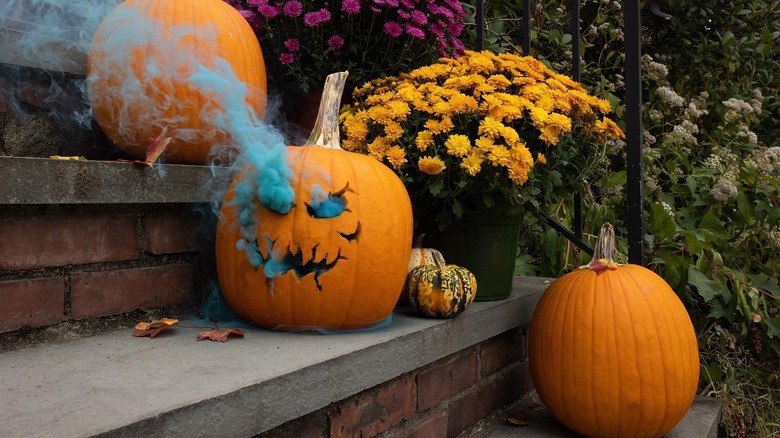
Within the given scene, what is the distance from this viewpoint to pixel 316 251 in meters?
1.14

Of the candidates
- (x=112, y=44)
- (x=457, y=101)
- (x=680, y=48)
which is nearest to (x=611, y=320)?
(x=457, y=101)

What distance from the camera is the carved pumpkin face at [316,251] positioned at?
1140mm

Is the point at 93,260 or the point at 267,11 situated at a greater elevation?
the point at 267,11

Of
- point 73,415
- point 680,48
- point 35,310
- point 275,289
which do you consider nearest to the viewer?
point 73,415

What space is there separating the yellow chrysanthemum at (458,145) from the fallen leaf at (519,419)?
0.64 metres

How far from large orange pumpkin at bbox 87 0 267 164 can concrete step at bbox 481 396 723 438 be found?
34.9 inches

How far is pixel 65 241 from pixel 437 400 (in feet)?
2.44

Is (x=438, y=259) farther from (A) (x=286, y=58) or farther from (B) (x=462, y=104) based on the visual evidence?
(A) (x=286, y=58)

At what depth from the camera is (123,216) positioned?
1.14 metres

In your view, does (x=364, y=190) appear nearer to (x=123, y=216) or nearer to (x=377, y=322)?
(x=377, y=322)

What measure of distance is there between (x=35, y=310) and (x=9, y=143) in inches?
15.0

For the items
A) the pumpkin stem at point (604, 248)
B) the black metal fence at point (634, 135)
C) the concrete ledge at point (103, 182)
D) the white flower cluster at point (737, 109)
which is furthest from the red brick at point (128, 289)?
the white flower cluster at point (737, 109)

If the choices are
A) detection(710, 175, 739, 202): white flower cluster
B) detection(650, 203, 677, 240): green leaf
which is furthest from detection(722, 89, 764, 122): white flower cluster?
detection(650, 203, 677, 240): green leaf

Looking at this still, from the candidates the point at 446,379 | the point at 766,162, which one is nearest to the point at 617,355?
the point at 446,379
